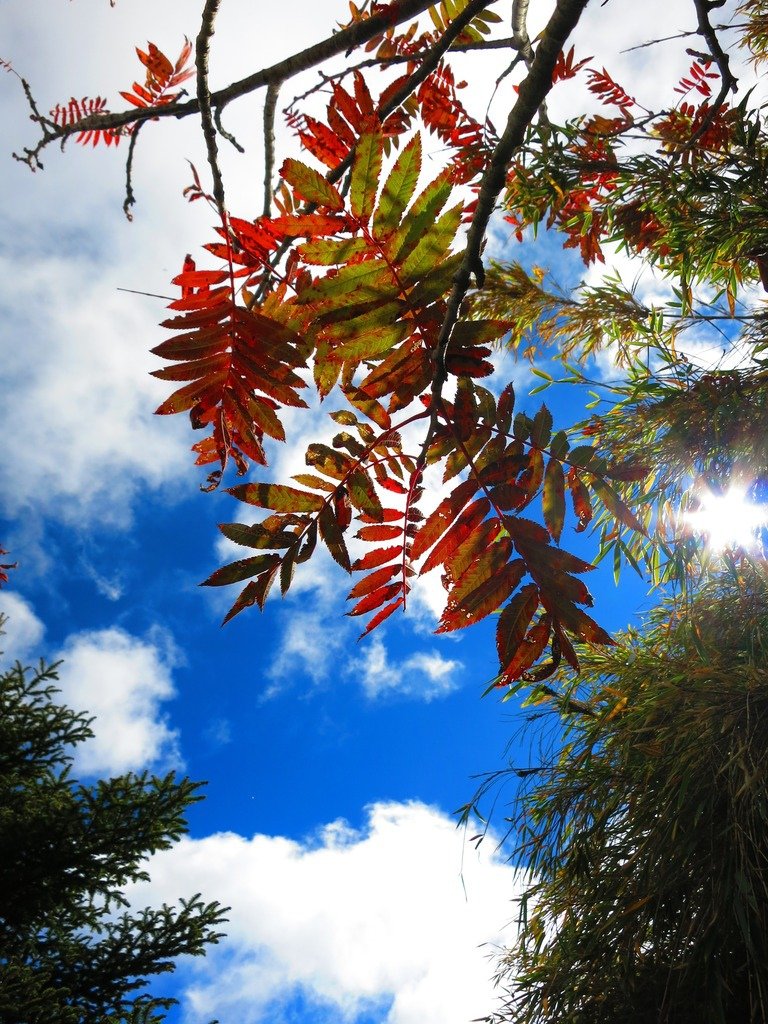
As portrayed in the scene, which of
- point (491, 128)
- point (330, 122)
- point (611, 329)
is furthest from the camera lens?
point (611, 329)

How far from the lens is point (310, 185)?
0.38 meters

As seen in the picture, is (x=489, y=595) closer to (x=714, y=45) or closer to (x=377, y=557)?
(x=377, y=557)

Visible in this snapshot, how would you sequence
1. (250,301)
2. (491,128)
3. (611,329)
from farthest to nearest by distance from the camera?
(611,329), (491,128), (250,301)

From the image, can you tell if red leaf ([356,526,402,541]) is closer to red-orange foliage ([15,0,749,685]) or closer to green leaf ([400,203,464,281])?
red-orange foliage ([15,0,749,685])

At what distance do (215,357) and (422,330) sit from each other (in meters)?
0.14

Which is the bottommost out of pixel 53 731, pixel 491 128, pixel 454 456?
pixel 454 456

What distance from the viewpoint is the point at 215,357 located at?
17.7 inches

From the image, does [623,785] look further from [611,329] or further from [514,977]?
[611,329]

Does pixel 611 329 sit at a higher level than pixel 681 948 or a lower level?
higher

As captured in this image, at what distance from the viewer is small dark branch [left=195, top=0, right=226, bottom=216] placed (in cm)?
42

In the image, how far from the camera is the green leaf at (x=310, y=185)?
1.21 ft

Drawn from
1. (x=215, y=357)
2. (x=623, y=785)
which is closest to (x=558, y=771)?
(x=623, y=785)

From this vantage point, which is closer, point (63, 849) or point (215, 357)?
point (215, 357)

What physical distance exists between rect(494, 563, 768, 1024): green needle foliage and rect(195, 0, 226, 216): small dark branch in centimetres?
134
